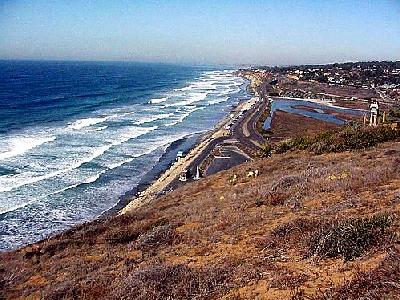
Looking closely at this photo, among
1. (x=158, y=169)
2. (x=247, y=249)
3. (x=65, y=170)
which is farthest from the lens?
(x=158, y=169)

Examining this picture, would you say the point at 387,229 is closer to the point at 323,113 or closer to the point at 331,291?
the point at 331,291

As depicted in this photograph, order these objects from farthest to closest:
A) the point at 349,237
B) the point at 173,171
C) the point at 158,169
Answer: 1. the point at 158,169
2. the point at 173,171
3. the point at 349,237

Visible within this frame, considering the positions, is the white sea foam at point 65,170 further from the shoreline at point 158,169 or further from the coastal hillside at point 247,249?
the coastal hillside at point 247,249

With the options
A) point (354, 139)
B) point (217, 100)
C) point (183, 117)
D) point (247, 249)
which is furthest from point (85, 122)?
point (247, 249)

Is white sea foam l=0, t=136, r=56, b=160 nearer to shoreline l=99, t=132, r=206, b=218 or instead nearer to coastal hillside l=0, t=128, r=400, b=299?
shoreline l=99, t=132, r=206, b=218

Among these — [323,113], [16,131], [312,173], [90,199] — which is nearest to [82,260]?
[312,173]

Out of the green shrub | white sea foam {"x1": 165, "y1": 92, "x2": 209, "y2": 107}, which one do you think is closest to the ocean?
white sea foam {"x1": 165, "y1": 92, "x2": 209, "y2": 107}

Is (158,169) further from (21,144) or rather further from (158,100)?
(158,100)
